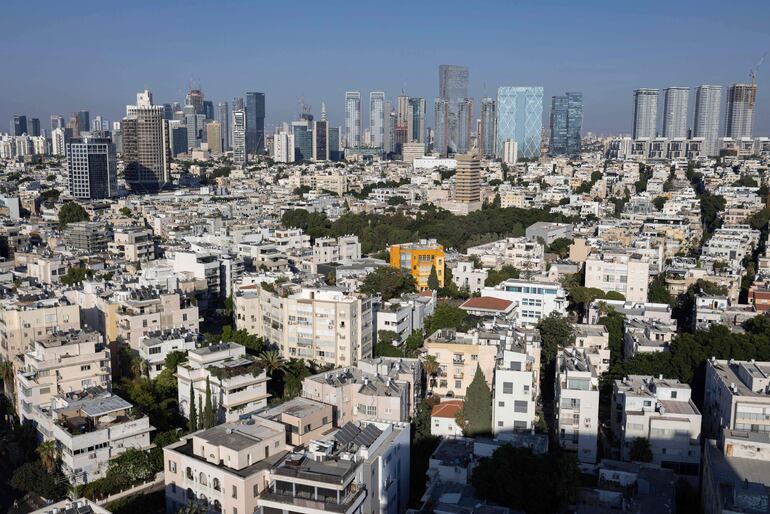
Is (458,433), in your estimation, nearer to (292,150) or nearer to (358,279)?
(358,279)

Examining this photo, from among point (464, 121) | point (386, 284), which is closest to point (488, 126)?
point (464, 121)

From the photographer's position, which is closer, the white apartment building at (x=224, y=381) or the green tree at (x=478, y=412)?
the green tree at (x=478, y=412)

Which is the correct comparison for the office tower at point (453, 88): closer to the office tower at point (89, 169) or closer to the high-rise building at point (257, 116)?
the high-rise building at point (257, 116)

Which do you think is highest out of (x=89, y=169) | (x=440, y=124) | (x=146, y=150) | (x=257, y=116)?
(x=257, y=116)

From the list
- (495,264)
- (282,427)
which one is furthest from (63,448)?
(495,264)

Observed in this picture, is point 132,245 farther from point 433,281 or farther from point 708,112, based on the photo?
point 708,112

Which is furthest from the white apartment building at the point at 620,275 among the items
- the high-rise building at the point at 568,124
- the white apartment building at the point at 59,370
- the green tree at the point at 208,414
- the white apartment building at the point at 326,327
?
the high-rise building at the point at 568,124

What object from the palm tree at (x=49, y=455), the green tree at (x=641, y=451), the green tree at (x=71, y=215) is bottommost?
the palm tree at (x=49, y=455)
